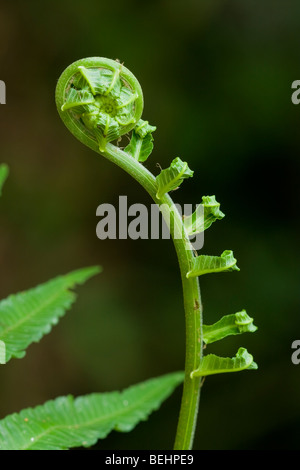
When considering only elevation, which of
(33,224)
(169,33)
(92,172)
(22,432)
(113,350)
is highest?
(169,33)

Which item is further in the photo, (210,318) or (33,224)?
(33,224)

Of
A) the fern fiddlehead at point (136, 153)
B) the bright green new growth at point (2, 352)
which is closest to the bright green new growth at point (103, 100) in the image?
the fern fiddlehead at point (136, 153)

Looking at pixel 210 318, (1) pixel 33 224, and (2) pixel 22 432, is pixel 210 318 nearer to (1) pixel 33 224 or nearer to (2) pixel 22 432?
(1) pixel 33 224

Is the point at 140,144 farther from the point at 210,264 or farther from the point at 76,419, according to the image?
the point at 76,419

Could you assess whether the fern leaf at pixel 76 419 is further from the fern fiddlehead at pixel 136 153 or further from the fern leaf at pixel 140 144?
the fern leaf at pixel 140 144

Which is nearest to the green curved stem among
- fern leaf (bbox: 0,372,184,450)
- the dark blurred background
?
fern leaf (bbox: 0,372,184,450)

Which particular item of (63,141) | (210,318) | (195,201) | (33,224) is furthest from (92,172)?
(210,318)
